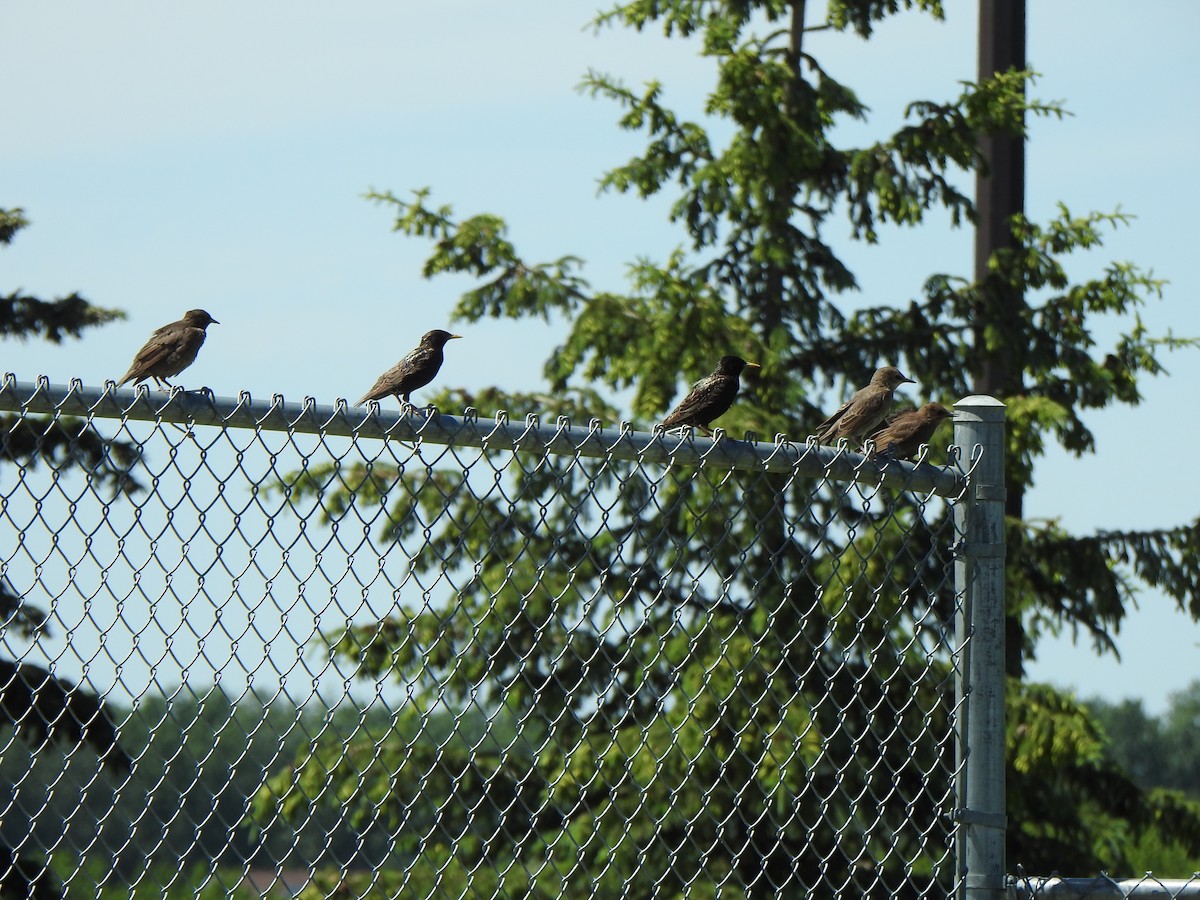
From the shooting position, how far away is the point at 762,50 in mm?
10516

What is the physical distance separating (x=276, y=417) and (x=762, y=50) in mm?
8714

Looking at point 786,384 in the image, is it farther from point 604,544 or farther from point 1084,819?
point 1084,819

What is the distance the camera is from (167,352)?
4672 mm

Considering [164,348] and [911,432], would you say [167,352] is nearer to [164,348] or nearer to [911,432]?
[164,348]

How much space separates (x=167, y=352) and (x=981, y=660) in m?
2.81

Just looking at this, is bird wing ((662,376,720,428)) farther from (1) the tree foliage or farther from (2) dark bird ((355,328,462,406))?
(1) the tree foliage

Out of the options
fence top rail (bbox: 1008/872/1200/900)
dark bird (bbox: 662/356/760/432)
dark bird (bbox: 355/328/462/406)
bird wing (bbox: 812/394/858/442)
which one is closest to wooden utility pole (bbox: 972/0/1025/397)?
bird wing (bbox: 812/394/858/442)

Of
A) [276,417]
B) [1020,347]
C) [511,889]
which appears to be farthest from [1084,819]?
[276,417]

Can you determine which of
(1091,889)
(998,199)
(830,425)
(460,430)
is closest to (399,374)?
(830,425)

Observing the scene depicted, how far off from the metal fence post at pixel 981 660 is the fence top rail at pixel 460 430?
82 mm

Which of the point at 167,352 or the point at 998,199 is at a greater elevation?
the point at 998,199

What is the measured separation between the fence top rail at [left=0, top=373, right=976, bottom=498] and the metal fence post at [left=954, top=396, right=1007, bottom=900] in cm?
8

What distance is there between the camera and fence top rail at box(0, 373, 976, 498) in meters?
2.34

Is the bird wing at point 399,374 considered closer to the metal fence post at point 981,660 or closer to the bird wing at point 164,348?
the bird wing at point 164,348
